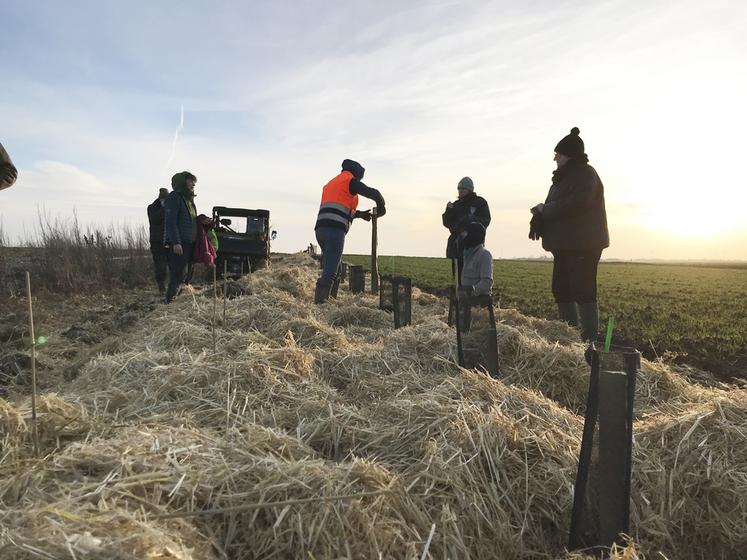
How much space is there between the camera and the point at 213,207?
48.2 ft

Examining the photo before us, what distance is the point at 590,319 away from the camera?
498cm

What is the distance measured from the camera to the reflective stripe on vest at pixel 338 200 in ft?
21.1

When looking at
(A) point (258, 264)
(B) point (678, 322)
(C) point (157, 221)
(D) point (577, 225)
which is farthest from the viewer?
(A) point (258, 264)

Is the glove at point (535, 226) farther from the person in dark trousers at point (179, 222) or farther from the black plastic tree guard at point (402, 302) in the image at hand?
the person in dark trousers at point (179, 222)

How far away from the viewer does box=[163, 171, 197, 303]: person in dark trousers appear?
6371mm

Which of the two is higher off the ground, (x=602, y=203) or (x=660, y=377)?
(x=602, y=203)

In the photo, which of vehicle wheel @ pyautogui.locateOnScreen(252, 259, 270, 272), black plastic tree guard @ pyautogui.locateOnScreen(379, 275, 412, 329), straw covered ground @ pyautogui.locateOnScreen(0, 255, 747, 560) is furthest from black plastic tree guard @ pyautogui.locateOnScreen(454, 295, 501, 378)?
vehicle wheel @ pyautogui.locateOnScreen(252, 259, 270, 272)

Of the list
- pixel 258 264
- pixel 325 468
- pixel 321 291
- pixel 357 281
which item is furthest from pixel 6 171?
pixel 258 264

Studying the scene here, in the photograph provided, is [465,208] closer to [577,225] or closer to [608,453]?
[577,225]

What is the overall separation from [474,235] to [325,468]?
4028mm

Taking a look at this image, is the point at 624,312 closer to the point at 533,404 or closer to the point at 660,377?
the point at 660,377

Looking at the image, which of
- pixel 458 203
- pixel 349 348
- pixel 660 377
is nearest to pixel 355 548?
pixel 349 348

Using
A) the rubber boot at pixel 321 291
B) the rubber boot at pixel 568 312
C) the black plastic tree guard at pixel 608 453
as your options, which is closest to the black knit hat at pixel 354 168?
the rubber boot at pixel 321 291

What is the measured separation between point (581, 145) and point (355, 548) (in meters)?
4.49
